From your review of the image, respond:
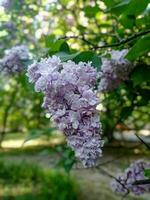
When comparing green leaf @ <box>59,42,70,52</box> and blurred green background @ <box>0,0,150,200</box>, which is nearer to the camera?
green leaf @ <box>59,42,70,52</box>

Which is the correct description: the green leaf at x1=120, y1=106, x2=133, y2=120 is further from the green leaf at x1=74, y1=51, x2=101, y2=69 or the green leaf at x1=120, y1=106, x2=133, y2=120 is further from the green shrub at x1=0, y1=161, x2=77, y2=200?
the green shrub at x1=0, y1=161, x2=77, y2=200

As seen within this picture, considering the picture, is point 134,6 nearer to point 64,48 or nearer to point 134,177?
point 64,48

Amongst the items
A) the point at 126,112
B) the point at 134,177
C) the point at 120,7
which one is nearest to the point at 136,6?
the point at 120,7

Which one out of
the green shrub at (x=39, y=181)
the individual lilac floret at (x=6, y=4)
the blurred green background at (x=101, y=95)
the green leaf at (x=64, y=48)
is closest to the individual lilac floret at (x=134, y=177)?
the blurred green background at (x=101, y=95)

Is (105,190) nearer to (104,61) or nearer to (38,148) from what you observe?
(104,61)

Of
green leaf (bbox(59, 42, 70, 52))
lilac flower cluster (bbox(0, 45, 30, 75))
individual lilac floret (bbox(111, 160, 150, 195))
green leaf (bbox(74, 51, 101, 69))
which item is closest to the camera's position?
green leaf (bbox(74, 51, 101, 69))

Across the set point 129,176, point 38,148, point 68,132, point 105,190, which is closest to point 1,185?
point 105,190

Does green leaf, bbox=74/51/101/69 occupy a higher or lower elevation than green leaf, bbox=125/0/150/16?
lower

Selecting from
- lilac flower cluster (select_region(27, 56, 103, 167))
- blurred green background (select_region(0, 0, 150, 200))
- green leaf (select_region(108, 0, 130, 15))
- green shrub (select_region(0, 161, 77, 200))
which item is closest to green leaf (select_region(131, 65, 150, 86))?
blurred green background (select_region(0, 0, 150, 200))
